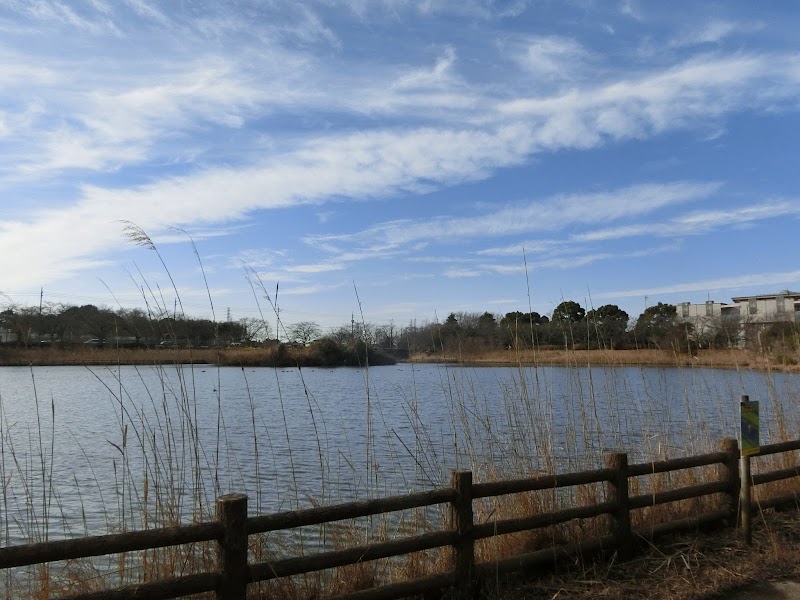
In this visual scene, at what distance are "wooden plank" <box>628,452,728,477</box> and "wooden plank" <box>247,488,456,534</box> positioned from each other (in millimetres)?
1928

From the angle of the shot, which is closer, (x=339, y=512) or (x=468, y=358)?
(x=339, y=512)

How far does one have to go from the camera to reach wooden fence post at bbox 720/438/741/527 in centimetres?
609

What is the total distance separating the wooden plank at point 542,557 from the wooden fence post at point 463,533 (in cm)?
13

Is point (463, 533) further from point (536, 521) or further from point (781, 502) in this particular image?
point (781, 502)

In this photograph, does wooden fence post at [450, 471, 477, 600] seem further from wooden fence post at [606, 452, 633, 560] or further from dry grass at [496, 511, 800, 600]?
wooden fence post at [606, 452, 633, 560]

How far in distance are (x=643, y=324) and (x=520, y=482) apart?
612 centimetres

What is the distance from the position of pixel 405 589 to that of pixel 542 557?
1286 millimetres

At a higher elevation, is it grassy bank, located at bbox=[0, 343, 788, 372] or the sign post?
grassy bank, located at bbox=[0, 343, 788, 372]

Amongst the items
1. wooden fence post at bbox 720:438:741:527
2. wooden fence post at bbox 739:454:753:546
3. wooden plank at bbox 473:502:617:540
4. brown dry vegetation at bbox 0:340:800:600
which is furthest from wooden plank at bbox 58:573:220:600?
wooden fence post at bbox 720:438:741:527

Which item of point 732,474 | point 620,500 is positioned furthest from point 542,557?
point 732,474

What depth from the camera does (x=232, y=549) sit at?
11.8ft

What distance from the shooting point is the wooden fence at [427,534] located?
11.0ft

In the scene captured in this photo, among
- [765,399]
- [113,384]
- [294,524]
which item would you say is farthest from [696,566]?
[113,384]

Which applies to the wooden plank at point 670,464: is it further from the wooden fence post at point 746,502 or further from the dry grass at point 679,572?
the dry grass at point 679,572
